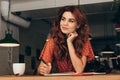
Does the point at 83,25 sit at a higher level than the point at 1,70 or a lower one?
higher

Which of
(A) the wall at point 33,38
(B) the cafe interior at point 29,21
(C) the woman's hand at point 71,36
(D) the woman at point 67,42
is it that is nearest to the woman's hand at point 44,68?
(D) the woman at point 67,42

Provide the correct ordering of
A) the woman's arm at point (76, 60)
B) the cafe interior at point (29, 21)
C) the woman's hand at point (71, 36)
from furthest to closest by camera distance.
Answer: the cafe interior at point (29, 21) < the woman's hand at point (71, 36) < the woman's arm at point (76, 60)

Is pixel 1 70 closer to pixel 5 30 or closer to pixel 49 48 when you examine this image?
pixel 5 30

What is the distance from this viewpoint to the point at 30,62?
29.5 feet

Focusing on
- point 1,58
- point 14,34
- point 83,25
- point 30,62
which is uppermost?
point 83,25

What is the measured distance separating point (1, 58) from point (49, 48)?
428 cm

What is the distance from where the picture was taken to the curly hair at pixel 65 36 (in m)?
1.93

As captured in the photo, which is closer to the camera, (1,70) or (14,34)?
(1,70)

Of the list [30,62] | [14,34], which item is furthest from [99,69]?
[30,62]

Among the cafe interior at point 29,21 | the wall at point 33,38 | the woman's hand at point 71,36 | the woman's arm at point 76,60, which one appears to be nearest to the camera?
the woman's arm at point 76,60

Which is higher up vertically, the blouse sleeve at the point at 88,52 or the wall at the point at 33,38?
the blouse sleeve at the point at 88,52

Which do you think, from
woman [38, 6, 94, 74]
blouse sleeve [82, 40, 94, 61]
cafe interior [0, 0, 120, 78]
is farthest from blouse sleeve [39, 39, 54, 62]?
cafe interior [0, 0, 120, 78]

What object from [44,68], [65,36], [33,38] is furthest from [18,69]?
[33,38]

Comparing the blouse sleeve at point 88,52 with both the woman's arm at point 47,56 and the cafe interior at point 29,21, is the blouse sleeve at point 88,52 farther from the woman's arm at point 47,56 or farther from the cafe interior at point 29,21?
the cafe interior at point 29,21
